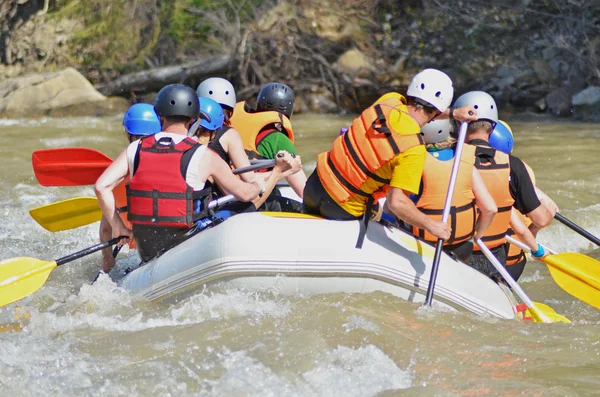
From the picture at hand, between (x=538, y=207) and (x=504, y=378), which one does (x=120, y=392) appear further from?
(x=538, y=207)

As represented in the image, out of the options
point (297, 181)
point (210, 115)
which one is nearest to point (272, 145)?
point (297, 181)

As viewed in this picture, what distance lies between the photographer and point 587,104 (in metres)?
13.6

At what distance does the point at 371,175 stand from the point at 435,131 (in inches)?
26.1

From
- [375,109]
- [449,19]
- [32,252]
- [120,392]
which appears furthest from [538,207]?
[449,19]

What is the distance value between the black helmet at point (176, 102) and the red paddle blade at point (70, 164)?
115cm

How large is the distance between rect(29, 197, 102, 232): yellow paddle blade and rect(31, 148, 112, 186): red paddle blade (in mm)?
255

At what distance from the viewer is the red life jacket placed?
479 centimetres

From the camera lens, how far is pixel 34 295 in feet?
18.9

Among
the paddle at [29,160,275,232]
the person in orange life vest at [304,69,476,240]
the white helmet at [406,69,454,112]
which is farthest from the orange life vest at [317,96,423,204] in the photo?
the paddle at [29,160,275,232]

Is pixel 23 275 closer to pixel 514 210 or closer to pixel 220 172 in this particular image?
pixel 220 172

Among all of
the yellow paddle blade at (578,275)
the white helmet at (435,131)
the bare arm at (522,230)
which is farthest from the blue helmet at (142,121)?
the yellow paddle blade at (578,275)

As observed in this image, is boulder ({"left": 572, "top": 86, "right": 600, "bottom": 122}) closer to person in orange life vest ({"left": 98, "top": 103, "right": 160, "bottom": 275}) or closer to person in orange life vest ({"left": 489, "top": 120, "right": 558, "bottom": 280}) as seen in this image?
person in orange life vest ({"left": 489, "top": 120, "right": 558, "bottom": 280})

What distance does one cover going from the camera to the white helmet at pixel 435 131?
16.8ft

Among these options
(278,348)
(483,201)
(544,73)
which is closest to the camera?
(278,348)
